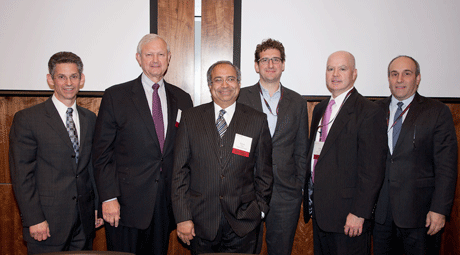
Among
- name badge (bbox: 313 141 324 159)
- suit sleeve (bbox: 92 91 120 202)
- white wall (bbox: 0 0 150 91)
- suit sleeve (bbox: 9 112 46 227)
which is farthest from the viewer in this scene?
white wall (bbox: 0 0 150 91)

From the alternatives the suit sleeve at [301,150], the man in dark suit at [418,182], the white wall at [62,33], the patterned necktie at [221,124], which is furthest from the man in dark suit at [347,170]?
A: the white wall at [62,33]

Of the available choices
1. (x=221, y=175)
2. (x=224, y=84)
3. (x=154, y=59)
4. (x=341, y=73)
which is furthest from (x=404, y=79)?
(x=154, y=59)

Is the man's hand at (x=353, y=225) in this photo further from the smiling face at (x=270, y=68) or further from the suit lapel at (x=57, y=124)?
the suit lapel at (x=57, y=124)

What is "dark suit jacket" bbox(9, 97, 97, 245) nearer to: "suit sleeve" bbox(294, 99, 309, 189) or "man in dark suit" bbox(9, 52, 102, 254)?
"man in dark suit" bbox(9, 52, 102, 254)

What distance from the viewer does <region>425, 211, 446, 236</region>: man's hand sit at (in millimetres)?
2234

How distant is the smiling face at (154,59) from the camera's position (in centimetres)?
227

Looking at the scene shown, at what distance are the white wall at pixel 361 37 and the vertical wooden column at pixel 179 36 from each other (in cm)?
57

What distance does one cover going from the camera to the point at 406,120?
7.73ft

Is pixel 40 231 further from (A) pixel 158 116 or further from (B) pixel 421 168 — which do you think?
(B) pixel 421 168

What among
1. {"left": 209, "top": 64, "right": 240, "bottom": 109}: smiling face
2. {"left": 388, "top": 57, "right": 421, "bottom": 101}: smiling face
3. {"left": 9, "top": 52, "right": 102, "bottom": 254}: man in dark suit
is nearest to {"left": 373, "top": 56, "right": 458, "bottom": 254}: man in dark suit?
{"left": 388, "top": 57, "right": 421, "bottom": 101}: smiling face

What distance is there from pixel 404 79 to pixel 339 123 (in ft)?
2.75

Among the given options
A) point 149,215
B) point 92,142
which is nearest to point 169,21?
point 92,142

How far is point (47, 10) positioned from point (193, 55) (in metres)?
1.63

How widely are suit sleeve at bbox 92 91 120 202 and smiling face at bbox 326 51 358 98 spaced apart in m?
1.74
